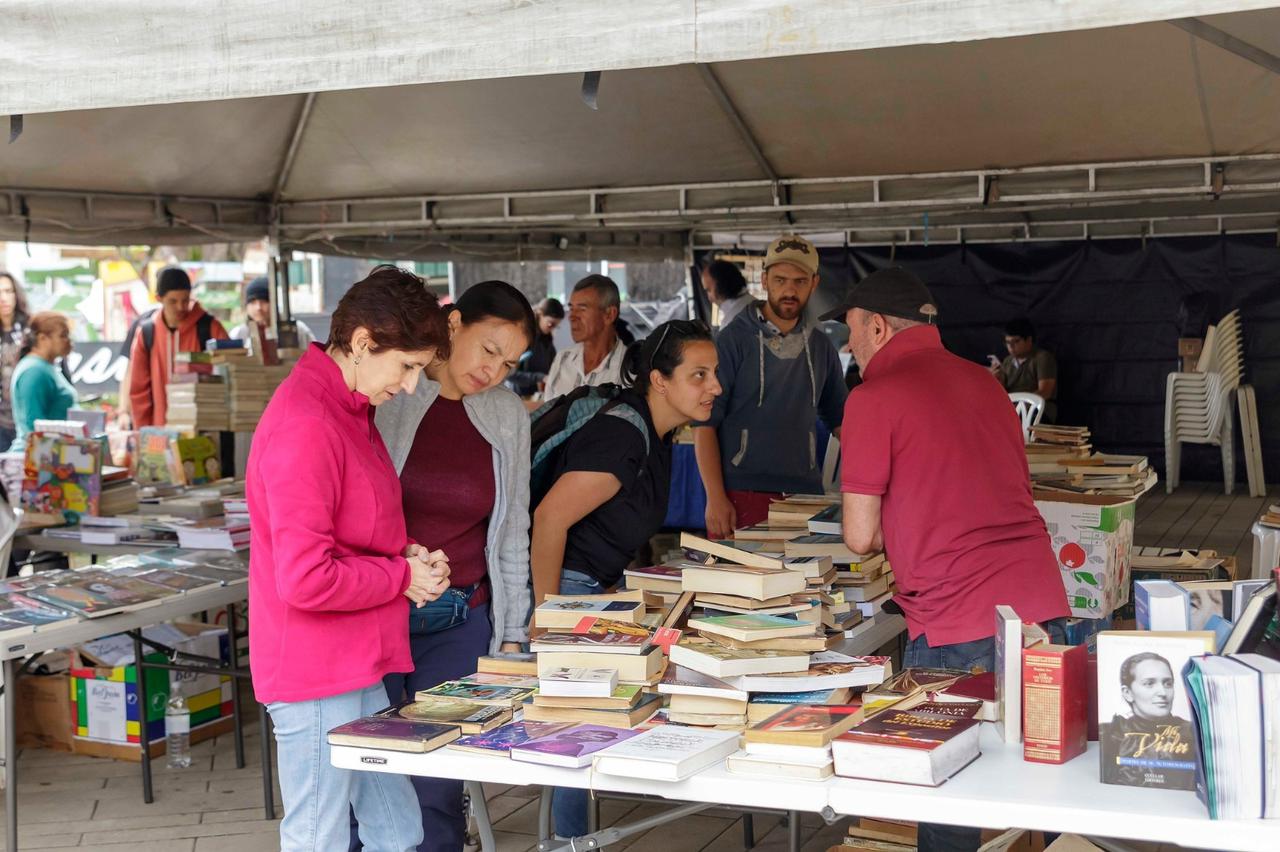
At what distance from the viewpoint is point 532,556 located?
9.43ft

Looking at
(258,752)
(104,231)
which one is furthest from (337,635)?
(104,231)

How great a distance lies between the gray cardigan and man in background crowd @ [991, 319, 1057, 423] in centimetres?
851

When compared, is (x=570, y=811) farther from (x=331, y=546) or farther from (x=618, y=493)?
(x=331, y=546)

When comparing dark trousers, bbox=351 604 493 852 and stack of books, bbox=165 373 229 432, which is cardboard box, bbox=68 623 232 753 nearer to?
stack of books, bbox=165 373 229 432

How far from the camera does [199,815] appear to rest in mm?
3967

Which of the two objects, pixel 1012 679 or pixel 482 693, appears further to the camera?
pixel 482 693

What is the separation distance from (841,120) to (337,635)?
394 cm

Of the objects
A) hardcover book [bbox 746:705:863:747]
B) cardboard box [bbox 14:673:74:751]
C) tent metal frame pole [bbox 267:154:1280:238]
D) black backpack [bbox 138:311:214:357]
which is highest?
tent metal frame pole [bbox 267:154:1280:238]

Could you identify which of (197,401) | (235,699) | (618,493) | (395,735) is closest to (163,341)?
(197,401)

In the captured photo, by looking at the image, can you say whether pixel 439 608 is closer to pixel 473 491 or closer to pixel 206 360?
pixel 473 491

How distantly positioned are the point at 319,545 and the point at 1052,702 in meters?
1.17

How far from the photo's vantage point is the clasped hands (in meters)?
2.24

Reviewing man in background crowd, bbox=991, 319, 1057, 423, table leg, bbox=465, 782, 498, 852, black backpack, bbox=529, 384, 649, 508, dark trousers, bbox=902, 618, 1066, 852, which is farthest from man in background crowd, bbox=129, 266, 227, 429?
man in background crowd, bbox=991, 319, 1057, 423

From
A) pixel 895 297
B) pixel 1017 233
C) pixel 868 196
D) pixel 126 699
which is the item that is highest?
pixel 1017 233
